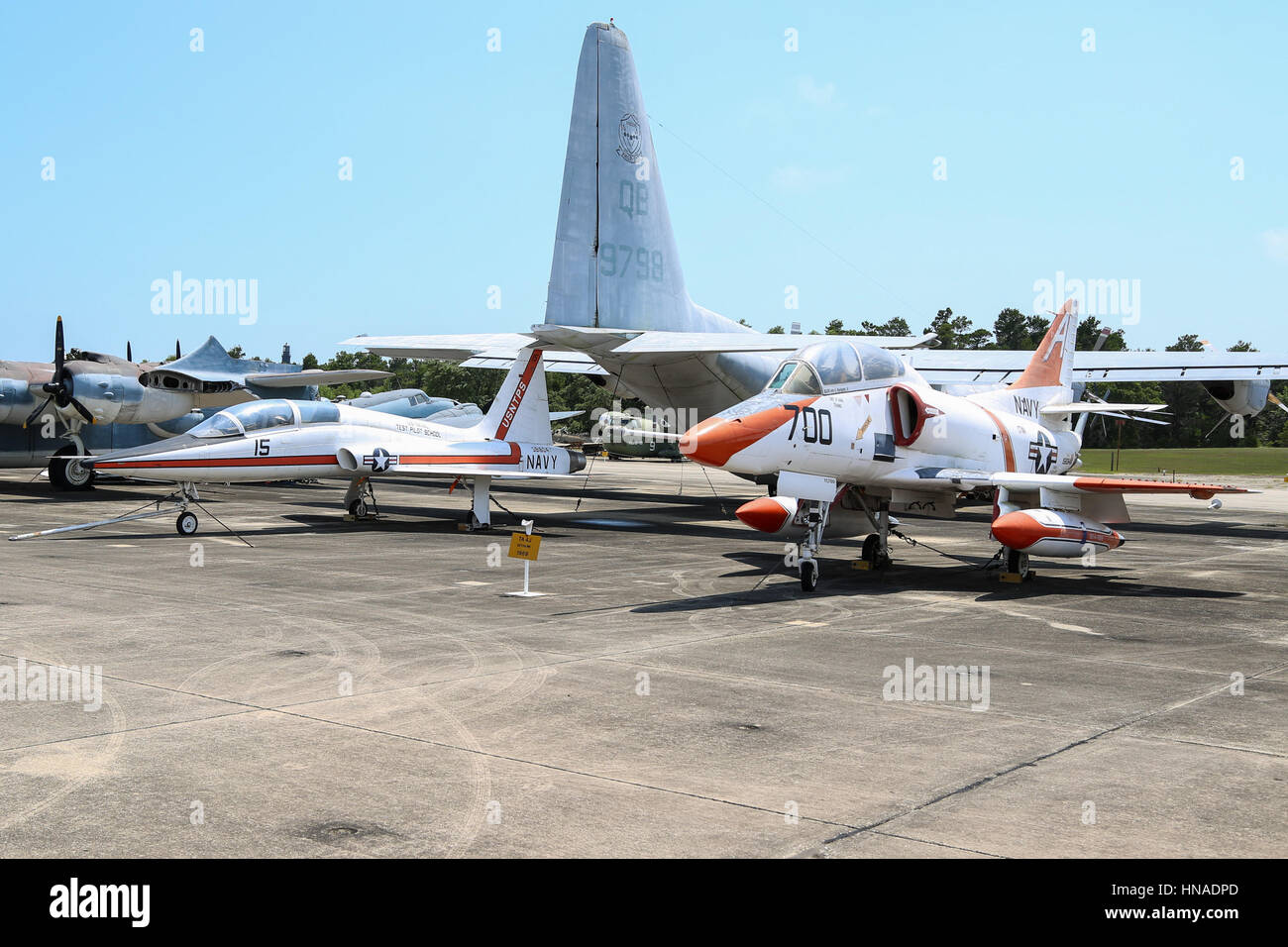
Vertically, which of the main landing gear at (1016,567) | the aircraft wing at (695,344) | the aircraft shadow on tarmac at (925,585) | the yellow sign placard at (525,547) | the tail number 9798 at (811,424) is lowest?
the aircraft shadow on tarmac at (925,585)

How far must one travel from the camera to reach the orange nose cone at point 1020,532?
1461 centimetres

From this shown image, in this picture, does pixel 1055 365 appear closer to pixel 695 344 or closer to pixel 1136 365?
pixel 695 344

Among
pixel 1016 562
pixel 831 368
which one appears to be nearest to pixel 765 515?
pixel 831 368

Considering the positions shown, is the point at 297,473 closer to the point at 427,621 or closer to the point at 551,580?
the point at 551,580

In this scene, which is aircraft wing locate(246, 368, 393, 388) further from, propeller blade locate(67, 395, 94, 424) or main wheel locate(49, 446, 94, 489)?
main wheel locate(49, 446, 94, 489)

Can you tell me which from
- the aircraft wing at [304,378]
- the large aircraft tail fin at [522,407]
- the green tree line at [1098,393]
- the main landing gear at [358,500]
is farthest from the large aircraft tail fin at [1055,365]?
the green tree line at [1098,393]

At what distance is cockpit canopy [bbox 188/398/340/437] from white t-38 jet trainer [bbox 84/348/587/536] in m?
0.02

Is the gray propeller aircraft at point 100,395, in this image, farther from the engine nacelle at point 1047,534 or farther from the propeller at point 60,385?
the engine nacelle at point 1047,534

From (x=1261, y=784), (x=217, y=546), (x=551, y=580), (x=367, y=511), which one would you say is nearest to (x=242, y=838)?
(x=1261, y=784)

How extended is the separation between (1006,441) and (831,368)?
4410 mm

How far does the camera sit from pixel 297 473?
2156 cm

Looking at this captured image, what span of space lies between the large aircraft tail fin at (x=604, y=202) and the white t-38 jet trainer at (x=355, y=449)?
2.58 meters

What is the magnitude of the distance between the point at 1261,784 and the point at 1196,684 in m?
3.00

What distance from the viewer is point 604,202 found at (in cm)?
2570
